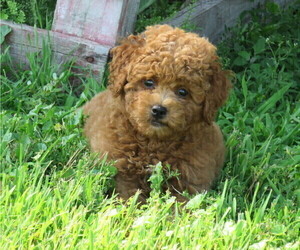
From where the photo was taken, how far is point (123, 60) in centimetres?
434

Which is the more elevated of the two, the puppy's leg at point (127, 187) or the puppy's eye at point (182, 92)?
the puppy's eye at point (182, 92)

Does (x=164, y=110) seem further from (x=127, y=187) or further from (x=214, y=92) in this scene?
(x=127, y=187)

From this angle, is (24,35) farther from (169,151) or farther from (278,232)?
(278,232)

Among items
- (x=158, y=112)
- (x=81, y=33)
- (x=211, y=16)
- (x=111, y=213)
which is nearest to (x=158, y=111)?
(x=158, y=112)

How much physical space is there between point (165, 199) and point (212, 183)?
0.45 metres

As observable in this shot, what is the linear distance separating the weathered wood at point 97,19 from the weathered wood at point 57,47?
62 mm

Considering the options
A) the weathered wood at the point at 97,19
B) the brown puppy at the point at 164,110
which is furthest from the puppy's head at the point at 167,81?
the weathered wood at the point at 97,19

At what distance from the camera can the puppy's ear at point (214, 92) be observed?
4.33 m

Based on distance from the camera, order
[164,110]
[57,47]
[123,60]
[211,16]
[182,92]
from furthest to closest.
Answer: [211,16]
[57,47]
[123,60]
[182,92]
[164,110]

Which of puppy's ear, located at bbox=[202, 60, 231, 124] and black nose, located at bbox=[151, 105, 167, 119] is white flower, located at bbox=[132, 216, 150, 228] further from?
puppy's ear, located at bbox=[202, 60, 231, 124]

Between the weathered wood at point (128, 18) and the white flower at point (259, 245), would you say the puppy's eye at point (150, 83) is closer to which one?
the white flower at point (259, 245)

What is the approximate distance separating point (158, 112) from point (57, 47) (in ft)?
5.66

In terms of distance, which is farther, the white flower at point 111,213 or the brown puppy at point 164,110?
the brown puppy at point 164,110

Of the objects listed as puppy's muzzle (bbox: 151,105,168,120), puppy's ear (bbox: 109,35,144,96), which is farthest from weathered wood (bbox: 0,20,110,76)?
puppy's muzzle (bbox: 151,105,168,120)
